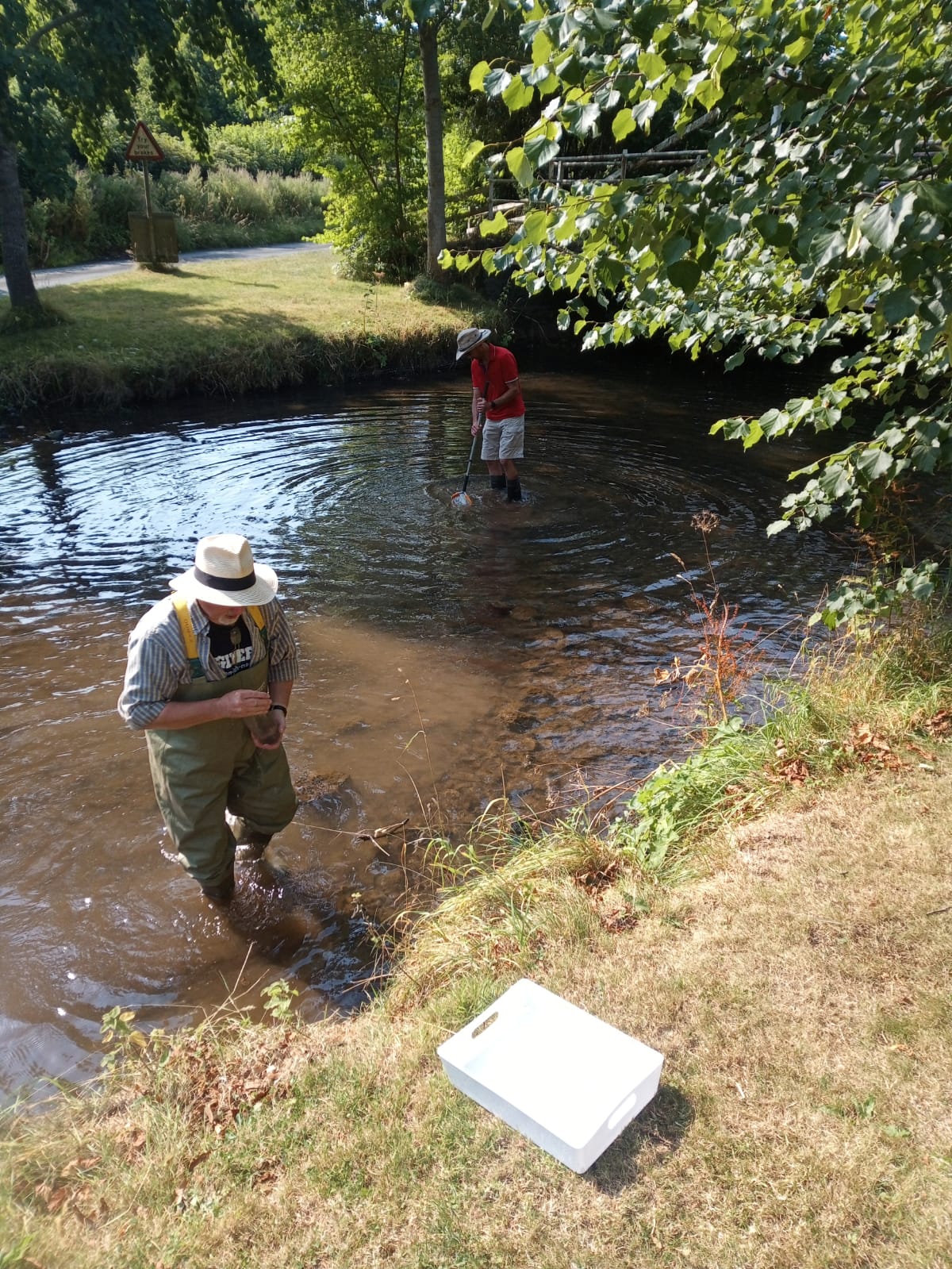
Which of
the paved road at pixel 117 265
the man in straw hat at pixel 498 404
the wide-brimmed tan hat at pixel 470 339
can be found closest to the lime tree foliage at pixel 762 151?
the wide-brimmed tan hat at pixel 470 339

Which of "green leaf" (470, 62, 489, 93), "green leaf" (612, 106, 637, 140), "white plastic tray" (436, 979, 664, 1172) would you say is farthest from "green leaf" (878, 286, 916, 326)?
"white plastic tray" (436, 979, 664, 1172)

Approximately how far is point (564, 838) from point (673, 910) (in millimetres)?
848

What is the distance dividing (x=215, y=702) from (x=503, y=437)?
6.57 m

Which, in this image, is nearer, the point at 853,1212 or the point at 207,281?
the point at 853,1212

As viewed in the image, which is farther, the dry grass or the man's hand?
the man's hand

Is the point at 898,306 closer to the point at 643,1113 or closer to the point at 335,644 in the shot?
the point at 643,1113

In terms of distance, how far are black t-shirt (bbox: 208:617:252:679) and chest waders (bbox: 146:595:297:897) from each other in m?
0.04

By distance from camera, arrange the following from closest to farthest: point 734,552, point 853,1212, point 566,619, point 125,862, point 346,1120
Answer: point 853,1212
point 346,1120
point 125,862
point 566,619
point 734,552

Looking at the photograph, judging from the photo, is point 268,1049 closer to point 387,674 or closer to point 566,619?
point 387,674

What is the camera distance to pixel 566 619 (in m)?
7.42

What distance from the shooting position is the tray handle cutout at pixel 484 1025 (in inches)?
116

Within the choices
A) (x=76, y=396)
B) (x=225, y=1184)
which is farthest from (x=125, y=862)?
(x=76, y=396)

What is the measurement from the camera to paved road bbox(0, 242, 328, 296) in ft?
64.0

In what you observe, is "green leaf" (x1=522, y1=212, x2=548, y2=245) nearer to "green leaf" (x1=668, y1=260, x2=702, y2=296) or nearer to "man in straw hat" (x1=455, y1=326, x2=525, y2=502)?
"green leaf" (x1=668, y1=260, x2=702, y2=296)
